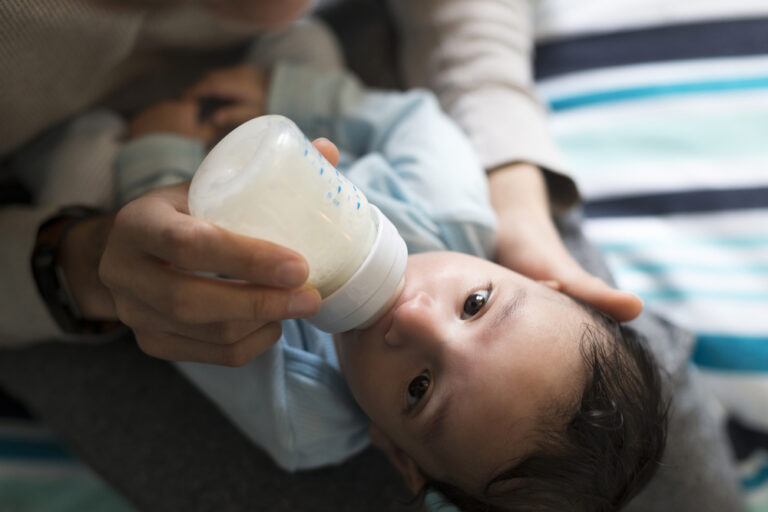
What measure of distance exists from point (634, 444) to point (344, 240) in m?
0.43

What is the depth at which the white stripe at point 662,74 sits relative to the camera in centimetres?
115

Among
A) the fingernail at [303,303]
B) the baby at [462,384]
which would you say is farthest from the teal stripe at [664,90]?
the fingernail at [303,303]

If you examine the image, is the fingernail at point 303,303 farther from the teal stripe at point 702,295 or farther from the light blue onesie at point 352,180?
the teal stripe at point 702,295

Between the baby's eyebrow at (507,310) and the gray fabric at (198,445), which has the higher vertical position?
the baby's eyebrow at (507,310)

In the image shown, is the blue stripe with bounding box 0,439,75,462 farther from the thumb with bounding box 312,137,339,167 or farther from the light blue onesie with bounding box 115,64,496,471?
the thumb with bounding box 312,137,339,167


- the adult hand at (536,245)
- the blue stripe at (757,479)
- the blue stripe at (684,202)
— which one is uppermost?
the adult hand at (536,245)

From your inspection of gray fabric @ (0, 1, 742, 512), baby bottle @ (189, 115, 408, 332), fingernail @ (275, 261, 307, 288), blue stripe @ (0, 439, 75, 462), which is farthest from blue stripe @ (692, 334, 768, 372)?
blue stripe @ (0, 439, 75, 462)

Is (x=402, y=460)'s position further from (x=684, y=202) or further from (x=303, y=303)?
(x=684, y=202)

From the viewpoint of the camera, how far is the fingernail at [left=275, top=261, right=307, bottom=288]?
1.61ft

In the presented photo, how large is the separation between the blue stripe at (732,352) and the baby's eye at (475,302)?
53 cm

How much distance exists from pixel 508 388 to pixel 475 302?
0.11m

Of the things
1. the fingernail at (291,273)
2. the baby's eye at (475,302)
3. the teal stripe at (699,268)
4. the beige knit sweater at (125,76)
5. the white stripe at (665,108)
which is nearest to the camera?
the fingernail at (291,273)

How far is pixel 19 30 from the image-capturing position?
0.75m

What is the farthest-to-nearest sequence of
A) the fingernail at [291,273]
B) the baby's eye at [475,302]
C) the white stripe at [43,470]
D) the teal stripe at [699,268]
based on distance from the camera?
the white stripe at [43,470], the teal stripe at [699,268], the baby's eye at [475,302], the fingernail at [291,273]
